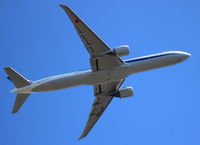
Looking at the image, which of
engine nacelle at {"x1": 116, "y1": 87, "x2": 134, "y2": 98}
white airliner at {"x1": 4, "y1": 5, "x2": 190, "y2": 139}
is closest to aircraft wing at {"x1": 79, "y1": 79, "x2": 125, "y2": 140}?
engine nacelle at {"x1": 116, "y1": 87, "x2": 134, "y2": 98}

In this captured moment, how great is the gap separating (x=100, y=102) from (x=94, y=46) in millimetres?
10837

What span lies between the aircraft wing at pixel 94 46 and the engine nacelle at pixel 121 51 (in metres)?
0.74

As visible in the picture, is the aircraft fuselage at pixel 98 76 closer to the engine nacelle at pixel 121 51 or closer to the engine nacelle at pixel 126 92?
the engine nacelle at pixel 121 51

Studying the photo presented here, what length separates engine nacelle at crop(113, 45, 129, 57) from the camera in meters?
44.4

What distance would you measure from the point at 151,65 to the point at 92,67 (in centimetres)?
754

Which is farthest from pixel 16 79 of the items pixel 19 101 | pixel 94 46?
pixel 94 46

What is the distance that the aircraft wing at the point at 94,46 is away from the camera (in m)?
41.4

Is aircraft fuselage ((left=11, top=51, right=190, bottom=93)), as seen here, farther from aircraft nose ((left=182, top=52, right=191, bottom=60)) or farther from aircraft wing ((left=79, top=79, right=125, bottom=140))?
aircraft wing ((left=79, top=79, right=125, bottom=140))

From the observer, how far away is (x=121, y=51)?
4444 cm

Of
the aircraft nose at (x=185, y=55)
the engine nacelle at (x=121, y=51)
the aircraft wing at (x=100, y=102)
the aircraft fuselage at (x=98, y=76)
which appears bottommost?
the aircraft wing at (x=100, y=102)

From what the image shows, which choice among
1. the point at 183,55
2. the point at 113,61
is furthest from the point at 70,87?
the point at 183,55

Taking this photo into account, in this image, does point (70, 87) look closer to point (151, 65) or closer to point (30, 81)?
point (30, 81)

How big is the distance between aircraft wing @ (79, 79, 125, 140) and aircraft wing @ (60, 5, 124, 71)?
4967 millimetres

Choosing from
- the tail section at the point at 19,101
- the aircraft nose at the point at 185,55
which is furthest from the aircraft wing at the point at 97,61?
the tail section at the point at 19,101
